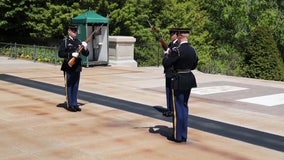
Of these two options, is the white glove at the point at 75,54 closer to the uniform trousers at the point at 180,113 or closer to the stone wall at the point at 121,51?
the uniform trousers at the point at 180,113

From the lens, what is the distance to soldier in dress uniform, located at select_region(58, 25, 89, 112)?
8477mm

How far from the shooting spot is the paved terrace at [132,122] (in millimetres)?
6180

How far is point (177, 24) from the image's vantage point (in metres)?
31.9

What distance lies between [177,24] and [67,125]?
25027 mm

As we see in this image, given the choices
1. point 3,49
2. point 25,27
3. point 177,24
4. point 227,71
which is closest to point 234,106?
point 227,71

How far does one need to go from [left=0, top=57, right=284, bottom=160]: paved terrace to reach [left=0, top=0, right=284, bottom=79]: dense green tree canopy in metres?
5.88

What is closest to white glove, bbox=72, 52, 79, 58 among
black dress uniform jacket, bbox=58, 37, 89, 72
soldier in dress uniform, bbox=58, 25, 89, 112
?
soldier in dress uniform, bbox=58, 25, 89, 112

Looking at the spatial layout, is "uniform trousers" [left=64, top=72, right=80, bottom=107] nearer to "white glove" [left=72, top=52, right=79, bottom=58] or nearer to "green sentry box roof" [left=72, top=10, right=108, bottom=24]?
"white glove" [left=72, top=52, right=79, bottom=58]

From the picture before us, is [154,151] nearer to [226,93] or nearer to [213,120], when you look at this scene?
[213,120]

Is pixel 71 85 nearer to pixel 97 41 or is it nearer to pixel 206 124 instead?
pixel 206 124

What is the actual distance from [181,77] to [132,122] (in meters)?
1.80

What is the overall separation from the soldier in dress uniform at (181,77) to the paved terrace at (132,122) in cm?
30

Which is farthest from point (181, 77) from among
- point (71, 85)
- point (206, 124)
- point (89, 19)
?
point (89, 19)

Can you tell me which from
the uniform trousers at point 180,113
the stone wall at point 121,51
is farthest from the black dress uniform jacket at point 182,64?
the stone wall at point 121,51
